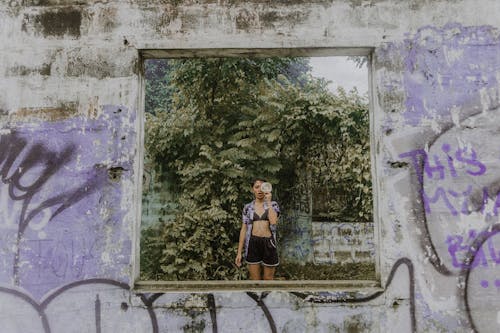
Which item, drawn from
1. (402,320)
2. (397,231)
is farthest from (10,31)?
(402,320)

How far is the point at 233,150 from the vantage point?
7055mm

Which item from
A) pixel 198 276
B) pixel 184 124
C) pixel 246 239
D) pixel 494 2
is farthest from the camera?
pixel 184 124

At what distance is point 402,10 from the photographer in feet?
11.6

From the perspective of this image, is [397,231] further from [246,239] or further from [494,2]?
[246,239]

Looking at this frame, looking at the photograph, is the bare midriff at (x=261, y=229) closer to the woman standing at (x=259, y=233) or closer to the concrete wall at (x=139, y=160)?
the woman standing at (x=259, y=233)

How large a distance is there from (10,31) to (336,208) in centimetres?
609

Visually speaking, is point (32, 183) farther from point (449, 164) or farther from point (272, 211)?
point (449, 164)

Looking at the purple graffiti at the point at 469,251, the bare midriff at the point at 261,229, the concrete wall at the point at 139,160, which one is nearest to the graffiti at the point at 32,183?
the concrete wall at the point at 139,160

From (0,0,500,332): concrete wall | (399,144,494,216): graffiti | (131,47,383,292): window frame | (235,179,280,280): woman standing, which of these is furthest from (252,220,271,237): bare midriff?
(399,144,494,216): graffiti

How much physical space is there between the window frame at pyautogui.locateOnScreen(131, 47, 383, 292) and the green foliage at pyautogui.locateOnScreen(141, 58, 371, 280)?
131 inches

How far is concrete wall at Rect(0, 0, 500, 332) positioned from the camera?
3.30 meters

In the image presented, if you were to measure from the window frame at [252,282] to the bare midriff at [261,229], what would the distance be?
7.05 feet

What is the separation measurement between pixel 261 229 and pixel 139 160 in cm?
257

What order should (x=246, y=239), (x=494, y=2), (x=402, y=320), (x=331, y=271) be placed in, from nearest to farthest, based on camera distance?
1. (x=402, y=320)
2. (x=494, y=2)
3. (x=246, y=239)
4. (x=331, y=271)
